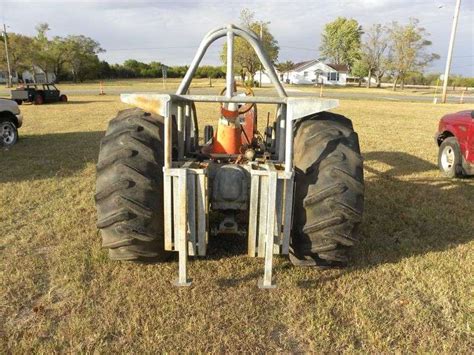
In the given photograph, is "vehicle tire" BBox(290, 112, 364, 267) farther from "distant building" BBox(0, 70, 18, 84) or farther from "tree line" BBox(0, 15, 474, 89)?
"distant building" BBox(0, 70, 18, 84)

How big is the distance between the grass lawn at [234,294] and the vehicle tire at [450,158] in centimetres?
226

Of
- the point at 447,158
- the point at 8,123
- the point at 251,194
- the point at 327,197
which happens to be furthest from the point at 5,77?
the point at 327,197

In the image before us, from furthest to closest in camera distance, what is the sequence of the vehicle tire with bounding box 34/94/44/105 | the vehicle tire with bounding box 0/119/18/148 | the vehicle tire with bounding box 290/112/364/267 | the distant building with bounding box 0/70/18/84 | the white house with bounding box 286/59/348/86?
the white house with bounding box 286/59/348/86 → the distant building with bounding box 0/70/18/84 → the vehicle tire with bounding box 34/94/44/105 → the vehicle tire with bounding box 0/119/18/148 → the vehicle tire with bounding box 290/112/364/267

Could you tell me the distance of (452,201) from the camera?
19.9 feet

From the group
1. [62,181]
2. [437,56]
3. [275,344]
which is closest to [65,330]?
[275,344]

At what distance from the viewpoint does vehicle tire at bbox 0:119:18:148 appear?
1006 centimetres

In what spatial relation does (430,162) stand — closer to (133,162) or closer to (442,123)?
(442,123)

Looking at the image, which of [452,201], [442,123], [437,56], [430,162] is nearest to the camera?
[452,201]

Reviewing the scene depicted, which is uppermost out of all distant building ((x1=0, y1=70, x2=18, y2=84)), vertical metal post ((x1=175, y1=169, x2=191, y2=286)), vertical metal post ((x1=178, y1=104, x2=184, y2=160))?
vertical metal post ((x1=178, y1=104, x2=184, y2=160))

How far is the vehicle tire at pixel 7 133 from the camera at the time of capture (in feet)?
33.0

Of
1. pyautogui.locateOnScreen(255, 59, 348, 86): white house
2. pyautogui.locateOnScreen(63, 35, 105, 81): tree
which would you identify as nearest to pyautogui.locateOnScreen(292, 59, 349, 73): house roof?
pyautogui.locateOnScreen(255, 59, 348, 86): white house

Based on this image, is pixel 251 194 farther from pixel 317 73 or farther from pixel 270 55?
pixel 317 73

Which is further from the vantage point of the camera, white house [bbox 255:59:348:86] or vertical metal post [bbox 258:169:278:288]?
white house [bbox 255:59:348:86]

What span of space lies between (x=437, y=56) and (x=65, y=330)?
235 ft
